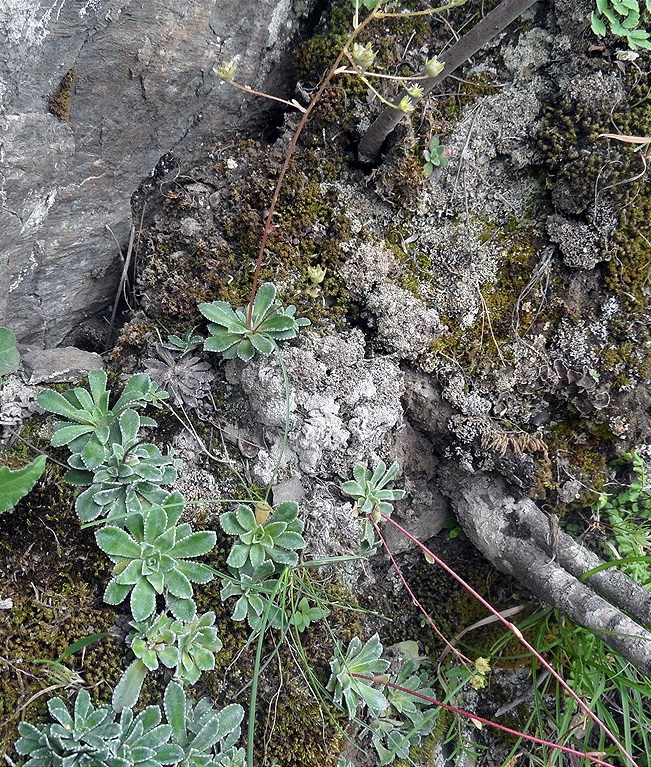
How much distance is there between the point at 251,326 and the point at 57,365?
74 centimetres

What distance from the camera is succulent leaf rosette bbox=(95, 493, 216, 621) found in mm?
1990

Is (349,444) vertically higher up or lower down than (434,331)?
lower down

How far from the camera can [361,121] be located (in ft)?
8.07

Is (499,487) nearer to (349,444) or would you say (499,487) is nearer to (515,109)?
(349,444)

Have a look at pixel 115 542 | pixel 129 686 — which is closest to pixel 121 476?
pixel 115 542

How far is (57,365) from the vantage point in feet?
7.48

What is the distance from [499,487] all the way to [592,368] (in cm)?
62

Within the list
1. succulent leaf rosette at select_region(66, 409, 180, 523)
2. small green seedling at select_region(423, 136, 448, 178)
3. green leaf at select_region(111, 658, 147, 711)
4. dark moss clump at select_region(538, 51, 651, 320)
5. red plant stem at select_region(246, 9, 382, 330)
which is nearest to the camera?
red plant stem at select_region(246, 9, 382, 330)

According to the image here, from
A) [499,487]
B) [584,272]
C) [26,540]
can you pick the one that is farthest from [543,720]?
[26,540]

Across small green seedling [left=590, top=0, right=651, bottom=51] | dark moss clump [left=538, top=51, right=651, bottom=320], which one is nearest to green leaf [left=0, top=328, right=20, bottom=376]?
dark moss clump [left=538, top=51, right=651, bottom=320]

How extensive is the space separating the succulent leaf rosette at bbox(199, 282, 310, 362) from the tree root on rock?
101cm

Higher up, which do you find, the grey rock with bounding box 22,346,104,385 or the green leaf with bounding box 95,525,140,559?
the grey rock with bounding box 22,346,104,385

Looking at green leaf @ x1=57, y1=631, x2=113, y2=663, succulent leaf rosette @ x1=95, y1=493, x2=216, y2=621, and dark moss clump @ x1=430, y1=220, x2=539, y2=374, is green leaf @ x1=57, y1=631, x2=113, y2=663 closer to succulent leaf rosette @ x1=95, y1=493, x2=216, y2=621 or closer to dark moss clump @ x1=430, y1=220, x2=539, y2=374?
succulent leaf rosette @ x1=95, y1=493, x2=216, y2=621

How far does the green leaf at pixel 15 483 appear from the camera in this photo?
182cm
